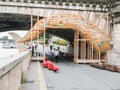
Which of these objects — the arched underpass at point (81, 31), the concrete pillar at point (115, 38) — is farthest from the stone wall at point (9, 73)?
the concrete pillar at point (115, 38)

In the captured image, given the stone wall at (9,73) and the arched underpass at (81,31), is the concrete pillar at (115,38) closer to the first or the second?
the arched underpass at (81,31)

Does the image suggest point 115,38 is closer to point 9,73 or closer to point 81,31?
point 81,31

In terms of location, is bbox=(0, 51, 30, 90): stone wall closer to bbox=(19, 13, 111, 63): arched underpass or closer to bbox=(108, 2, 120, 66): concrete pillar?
bbox=(19, 13, 111, 63): arched underpass

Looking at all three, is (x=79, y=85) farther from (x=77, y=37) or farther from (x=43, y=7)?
(x=43, y=7)

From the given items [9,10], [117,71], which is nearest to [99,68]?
[117,71]

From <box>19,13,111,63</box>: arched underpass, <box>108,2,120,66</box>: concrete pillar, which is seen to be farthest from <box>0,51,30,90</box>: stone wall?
<box>108,2,120,66</box>: concrete pillar

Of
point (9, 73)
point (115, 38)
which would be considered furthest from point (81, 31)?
point (9, 73)

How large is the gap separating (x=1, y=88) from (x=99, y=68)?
24002 mm

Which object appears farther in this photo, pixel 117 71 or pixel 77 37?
pixel 77 37

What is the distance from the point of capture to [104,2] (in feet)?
132

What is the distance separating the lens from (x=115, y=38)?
117 feet

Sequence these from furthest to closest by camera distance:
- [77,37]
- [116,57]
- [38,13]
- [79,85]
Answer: [38,13] < [77,37] < [116,57] < [79,85]

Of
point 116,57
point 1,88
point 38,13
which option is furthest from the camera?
point 38,13

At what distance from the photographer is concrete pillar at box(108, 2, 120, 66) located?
33.8 meters
